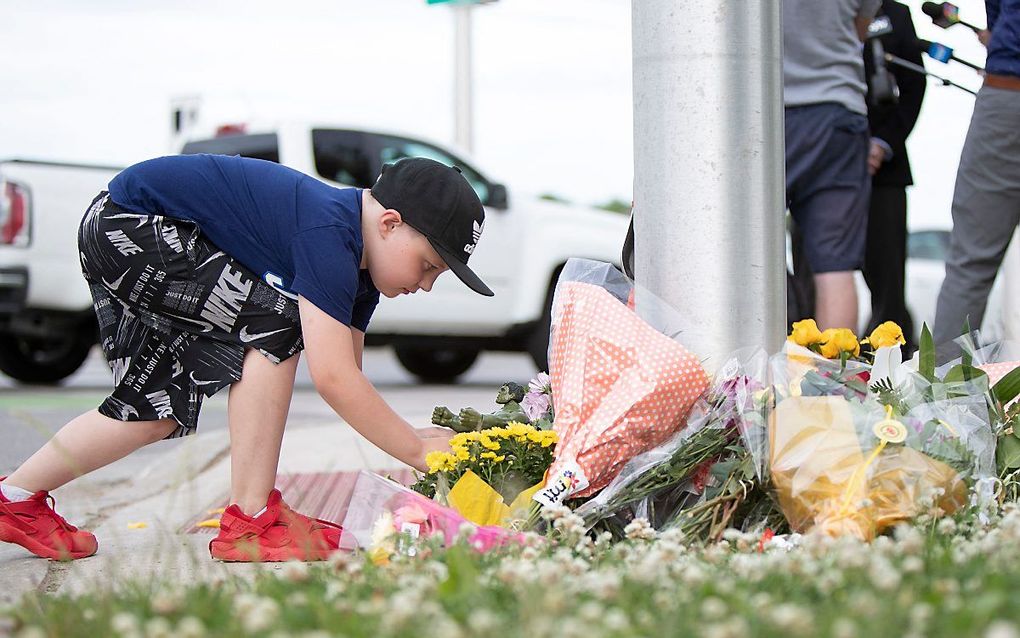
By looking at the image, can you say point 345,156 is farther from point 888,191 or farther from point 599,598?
point 599,598

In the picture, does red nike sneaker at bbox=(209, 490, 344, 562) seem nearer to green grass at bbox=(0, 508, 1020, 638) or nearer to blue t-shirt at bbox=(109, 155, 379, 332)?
blue t-shirt at bbox=(109, 155, 379, 332)

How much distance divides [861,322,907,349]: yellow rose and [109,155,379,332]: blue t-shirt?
125 centimetres

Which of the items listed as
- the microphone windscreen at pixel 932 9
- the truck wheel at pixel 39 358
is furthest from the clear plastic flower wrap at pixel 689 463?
the truck wheel at pixel 39 358

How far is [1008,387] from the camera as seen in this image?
2785 millimetres

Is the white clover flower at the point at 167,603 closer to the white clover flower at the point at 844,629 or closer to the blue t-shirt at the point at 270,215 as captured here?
the white clover flower at the point at 844,629

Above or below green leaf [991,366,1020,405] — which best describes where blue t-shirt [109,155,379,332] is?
above

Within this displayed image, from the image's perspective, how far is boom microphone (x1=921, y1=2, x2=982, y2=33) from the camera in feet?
15.1

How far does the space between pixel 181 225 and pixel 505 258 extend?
6.01 metres

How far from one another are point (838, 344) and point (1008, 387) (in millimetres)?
395

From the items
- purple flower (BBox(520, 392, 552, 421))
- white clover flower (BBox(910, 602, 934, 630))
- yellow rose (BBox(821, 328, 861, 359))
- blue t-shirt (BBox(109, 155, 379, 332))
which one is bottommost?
purple flower (BBox(520, 392, 552, 421))

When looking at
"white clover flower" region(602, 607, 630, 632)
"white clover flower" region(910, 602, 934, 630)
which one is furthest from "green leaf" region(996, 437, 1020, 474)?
"white clover flower" region(602, 607, 630, 632)

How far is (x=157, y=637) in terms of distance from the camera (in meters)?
1.41

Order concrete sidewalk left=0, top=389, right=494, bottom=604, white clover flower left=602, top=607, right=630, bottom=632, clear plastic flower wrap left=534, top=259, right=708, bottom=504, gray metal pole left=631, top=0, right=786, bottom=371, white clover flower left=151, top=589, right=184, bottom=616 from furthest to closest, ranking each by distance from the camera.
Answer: gray metal pole left=631, top=0, right=786, bottom=371 < clear plastic flower wrap left=534, top=259, right=708, bottom=504 < concrete sidewalk left=0, top=389, right=494, bottom=604 < white clover flower left=151, top=589, right=184, bottom=616 < white clover flower left=602, top=607, right=630, bottom=632

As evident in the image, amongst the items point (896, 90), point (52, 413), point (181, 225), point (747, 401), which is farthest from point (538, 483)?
point (52, 413)
